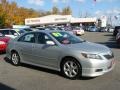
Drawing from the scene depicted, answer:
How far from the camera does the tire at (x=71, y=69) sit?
8016 mm

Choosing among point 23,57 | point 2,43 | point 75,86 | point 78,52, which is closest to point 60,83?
point 75,86

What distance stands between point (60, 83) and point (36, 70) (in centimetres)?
212

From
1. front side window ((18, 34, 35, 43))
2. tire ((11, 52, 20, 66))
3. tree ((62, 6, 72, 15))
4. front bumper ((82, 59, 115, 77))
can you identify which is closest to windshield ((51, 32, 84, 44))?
front side window ((18, 34, 35, 43))

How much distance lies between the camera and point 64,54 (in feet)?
27.2

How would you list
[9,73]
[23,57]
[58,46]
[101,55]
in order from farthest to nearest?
[23,57]
[9,73]
[58,46]
[101,55]

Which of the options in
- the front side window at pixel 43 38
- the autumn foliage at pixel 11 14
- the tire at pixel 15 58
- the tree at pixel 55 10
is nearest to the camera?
the front side window at pixel 43 38

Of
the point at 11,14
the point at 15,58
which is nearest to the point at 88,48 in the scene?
the point at 15,58

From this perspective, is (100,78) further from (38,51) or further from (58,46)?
(38,51)

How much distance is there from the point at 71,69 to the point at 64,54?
53cm

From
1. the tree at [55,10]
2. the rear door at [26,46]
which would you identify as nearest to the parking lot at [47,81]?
the rear door at [26,46]

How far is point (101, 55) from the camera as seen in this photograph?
7.82m

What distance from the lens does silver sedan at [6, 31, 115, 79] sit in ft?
25.6

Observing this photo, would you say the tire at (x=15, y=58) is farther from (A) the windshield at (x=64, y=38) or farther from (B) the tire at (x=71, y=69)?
(B) the tire at (x=71, y=69)

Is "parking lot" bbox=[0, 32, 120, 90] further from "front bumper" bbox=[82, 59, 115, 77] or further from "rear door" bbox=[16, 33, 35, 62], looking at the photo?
"rear door" bbox=[16, 33, 35, 62]
